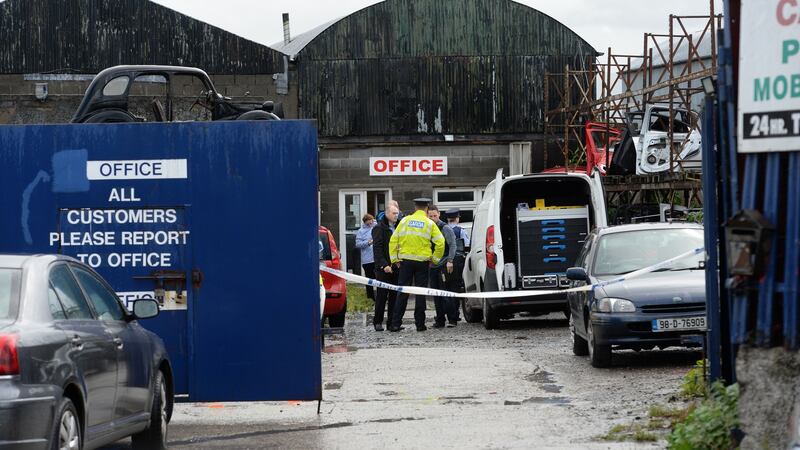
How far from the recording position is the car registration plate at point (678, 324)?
1388 cm

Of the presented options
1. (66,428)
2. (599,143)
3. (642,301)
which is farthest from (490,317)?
(599,143)

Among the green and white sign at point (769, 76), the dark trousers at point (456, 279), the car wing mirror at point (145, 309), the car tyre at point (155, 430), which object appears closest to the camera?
the green and white sign at point (769, 76)

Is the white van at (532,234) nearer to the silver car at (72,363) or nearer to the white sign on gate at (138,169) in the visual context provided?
the white sign on gate at (138,169)

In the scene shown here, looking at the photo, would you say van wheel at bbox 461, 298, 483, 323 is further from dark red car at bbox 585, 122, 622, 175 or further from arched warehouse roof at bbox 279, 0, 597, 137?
arched warehouse roof at bbox 279, 0, 597, 137

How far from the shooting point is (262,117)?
544 inches

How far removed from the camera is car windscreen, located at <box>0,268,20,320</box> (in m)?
7.50

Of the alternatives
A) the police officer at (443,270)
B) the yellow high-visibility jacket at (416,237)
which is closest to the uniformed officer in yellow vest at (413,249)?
the yellow high-visibility jacket at (416,237)

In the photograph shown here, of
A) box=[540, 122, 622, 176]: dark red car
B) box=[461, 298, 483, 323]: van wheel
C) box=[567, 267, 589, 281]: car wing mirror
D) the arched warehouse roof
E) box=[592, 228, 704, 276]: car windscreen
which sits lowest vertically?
box=[461, 298, 483, 323]: van wheel

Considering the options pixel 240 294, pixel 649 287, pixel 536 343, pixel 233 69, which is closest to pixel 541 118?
pixel 233 69

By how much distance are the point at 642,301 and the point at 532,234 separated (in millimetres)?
6825

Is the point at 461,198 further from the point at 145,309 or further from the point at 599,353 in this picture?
the point at 145,309

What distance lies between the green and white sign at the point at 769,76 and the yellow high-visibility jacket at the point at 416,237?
13.2 metres

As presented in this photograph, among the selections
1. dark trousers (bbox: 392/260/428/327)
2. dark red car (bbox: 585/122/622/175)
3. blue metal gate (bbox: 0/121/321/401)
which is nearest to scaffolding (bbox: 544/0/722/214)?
dark red car (bbox: 585/122/622/175)

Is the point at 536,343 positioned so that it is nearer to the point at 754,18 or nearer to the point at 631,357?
the point at 631,357
